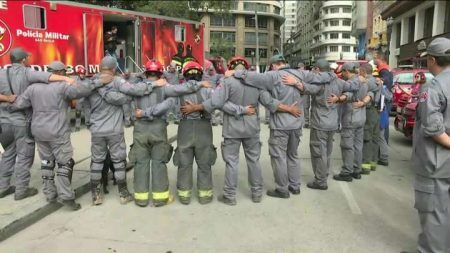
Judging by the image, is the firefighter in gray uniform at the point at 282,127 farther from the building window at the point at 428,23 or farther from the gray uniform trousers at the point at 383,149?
the building window at the point at 428,23

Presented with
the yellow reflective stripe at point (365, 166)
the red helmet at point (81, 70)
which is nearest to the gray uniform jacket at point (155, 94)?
the yellow reflective stripe at point (365, 166)

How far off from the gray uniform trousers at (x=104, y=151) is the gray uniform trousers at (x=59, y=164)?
0.97 ft

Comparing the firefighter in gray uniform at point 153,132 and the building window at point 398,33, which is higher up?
the building window at point 398,33

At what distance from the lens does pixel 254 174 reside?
6.07 metres

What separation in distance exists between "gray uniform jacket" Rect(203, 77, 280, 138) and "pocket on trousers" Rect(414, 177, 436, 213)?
2.40 m

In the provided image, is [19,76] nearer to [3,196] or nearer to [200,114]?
[3,196]

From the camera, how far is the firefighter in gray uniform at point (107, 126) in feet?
18.5

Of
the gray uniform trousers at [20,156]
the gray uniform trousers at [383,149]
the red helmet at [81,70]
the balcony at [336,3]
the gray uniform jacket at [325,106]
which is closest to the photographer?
the gray uniform trousers at [20,156]

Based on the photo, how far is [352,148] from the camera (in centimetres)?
723

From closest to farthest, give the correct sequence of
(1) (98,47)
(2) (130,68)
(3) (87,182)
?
(3) (87,182), (1) (98,47), (2) (130,68)

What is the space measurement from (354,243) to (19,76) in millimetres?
4504

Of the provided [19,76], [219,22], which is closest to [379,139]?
[19,76]

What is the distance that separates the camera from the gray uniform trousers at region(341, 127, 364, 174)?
721 cm

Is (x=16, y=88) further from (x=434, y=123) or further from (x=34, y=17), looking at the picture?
(x=34, y=17)
